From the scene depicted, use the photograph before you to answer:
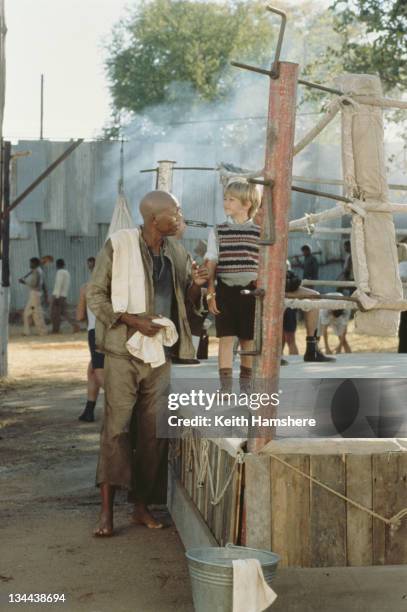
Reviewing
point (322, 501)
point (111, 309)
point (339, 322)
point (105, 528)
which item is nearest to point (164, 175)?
point (111, 309)

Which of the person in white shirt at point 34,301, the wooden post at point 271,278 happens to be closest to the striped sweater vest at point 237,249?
the wooden post at point 271,278

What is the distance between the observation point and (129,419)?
5.57 m

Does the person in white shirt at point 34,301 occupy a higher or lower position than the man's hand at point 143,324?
lower

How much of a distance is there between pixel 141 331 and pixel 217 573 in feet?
6.44

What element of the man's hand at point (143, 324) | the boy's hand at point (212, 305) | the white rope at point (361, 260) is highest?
the white rope at point (361, 260)

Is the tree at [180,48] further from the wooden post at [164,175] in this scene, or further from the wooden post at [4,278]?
the wooden post at [164,175]

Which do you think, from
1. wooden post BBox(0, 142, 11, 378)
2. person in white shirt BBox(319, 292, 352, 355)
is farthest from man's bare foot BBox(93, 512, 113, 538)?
person in white shirt BBox(319, 292, 352, 355)

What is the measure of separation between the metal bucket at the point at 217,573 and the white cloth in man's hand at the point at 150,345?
1713 mm

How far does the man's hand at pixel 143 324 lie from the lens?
17.7 feet

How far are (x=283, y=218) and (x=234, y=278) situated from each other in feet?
6.41

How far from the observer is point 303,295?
13.5 ft

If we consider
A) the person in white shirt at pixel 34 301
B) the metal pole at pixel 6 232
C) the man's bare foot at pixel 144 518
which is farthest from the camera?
the person in white shirt at pixel 34 301

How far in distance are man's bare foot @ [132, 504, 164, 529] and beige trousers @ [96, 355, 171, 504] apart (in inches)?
6.3

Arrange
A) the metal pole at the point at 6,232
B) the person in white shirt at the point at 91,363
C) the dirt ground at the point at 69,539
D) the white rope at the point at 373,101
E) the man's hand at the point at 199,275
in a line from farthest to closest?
the metal pole at the point at 6,232 < the person in white shirt at the point at 91,363 < the man's hand at the point at 199,275 < the dirt ground at the point at 69,539 < the white rope at the point at 373,101
